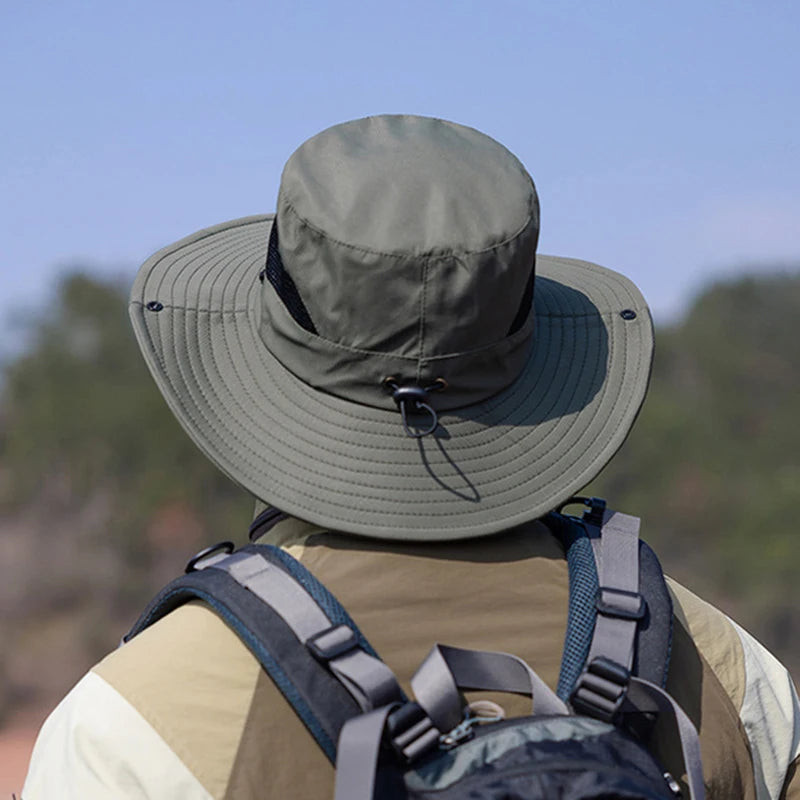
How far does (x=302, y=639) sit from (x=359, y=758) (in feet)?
0.34

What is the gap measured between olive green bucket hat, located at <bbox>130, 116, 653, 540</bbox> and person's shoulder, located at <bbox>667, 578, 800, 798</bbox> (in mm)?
194

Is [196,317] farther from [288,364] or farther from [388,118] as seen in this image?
[388,118]

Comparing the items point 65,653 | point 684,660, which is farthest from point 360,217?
point 65,653

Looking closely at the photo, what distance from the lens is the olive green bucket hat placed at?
1.00 meters

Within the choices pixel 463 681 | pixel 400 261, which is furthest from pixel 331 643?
pixel 400 261

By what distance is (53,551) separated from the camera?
925cm

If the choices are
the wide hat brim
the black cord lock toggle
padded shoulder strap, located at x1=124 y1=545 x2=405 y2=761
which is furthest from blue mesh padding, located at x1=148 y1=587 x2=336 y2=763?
the black cord lock toggle

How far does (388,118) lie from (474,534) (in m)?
0.41

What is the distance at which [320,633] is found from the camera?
873 millimetres

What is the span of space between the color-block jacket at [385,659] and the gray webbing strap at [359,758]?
6cm

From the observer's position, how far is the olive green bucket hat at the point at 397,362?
100 cm

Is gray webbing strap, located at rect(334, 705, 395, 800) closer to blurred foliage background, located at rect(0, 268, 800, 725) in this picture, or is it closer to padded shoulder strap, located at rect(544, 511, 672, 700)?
padded shoulder strap, located at rect(544, 511, 672, 700)

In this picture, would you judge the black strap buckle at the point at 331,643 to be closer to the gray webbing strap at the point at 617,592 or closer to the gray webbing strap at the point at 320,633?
the gray webbing strap at the point at 320,633

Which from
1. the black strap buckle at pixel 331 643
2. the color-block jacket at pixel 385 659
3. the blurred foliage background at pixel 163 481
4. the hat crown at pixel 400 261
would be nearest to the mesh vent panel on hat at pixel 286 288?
the hat crown at pixel 400 261
